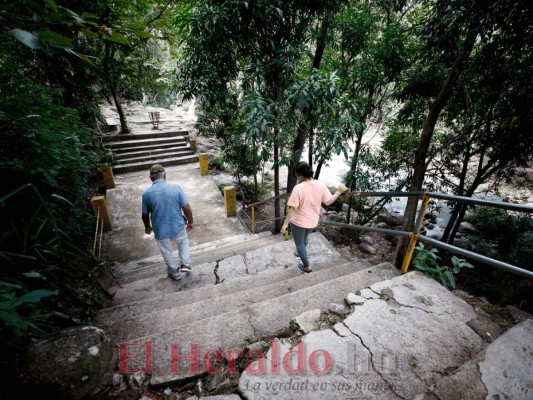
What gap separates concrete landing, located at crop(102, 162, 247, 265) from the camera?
5797mm

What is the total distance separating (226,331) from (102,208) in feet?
18.5

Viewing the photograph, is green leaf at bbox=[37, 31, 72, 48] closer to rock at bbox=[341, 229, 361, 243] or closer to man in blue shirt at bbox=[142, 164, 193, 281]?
man in blue shirt at bbox=[142, 164, 193, 281]

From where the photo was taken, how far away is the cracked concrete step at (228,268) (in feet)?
11.5

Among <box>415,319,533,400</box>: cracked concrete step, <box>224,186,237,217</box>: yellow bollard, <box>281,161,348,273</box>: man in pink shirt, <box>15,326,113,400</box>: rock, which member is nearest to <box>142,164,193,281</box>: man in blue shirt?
<box>281,161,348,273</box>: man in pink shirt

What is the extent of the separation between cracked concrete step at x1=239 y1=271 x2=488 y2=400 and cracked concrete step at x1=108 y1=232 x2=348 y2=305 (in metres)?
1.78

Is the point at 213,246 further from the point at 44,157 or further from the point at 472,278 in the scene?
the point at 472,278

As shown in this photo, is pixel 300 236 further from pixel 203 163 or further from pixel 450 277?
pixel 203 163

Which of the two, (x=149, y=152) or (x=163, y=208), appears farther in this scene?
(x=149, y=152)

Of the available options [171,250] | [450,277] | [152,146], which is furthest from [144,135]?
[450,277]

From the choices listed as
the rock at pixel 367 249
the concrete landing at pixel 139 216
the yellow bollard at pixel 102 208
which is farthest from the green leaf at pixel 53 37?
the rock at pixel 367 249

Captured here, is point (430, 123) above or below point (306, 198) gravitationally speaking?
above

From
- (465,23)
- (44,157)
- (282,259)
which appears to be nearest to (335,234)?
(282,259)

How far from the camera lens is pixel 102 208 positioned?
6148 mm

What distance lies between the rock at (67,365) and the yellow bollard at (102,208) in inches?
206
